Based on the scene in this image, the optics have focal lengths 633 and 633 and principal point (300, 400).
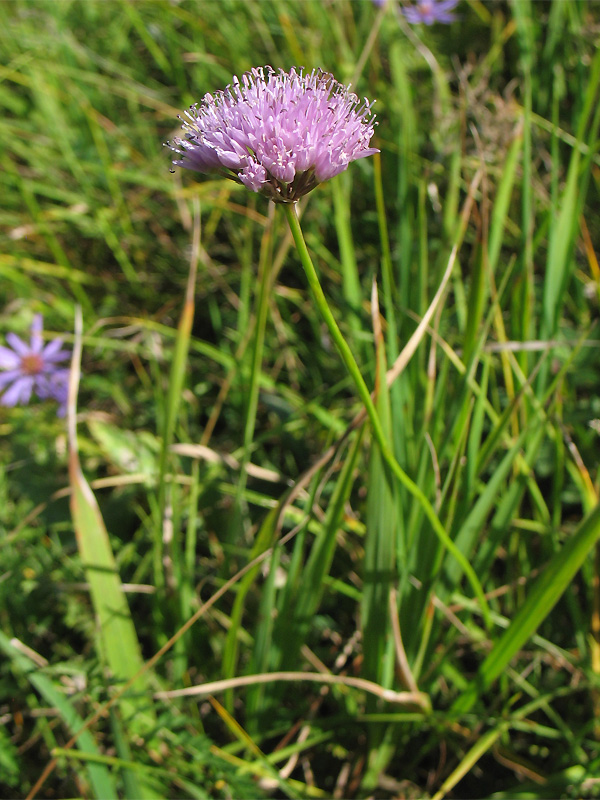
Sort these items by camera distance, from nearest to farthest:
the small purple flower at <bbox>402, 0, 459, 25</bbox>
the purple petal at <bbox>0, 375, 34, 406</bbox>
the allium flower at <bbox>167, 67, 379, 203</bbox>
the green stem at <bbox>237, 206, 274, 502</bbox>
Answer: the allium flower at <bbox>167, 67, 379, 203</bbox> < the green stem at <bbox>237, 206, 274, 502</bbox> < the purple petal at <bbox>0, 375, 34, 406</bbox> < the small purple flower at <bbox>402, 0, 459, 25</bbox>

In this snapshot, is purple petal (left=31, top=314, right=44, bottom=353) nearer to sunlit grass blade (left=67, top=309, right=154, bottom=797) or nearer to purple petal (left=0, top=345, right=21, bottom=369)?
purple petal (left=0, top=345, right=21, bottom=369)

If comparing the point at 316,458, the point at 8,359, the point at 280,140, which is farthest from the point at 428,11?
the point at 280,140

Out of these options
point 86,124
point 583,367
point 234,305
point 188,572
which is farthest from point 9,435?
point 583,367

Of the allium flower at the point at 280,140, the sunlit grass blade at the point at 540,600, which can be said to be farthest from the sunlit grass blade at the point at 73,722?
the allium flower at the point at 280,140

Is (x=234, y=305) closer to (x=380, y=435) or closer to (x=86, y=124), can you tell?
(x=86, y=124)

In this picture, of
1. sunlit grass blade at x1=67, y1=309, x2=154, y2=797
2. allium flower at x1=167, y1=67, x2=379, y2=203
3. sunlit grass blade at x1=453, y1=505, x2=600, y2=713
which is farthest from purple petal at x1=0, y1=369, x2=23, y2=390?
sunlit grass blade at x1=453, y1=505, x2=600, y2=713
